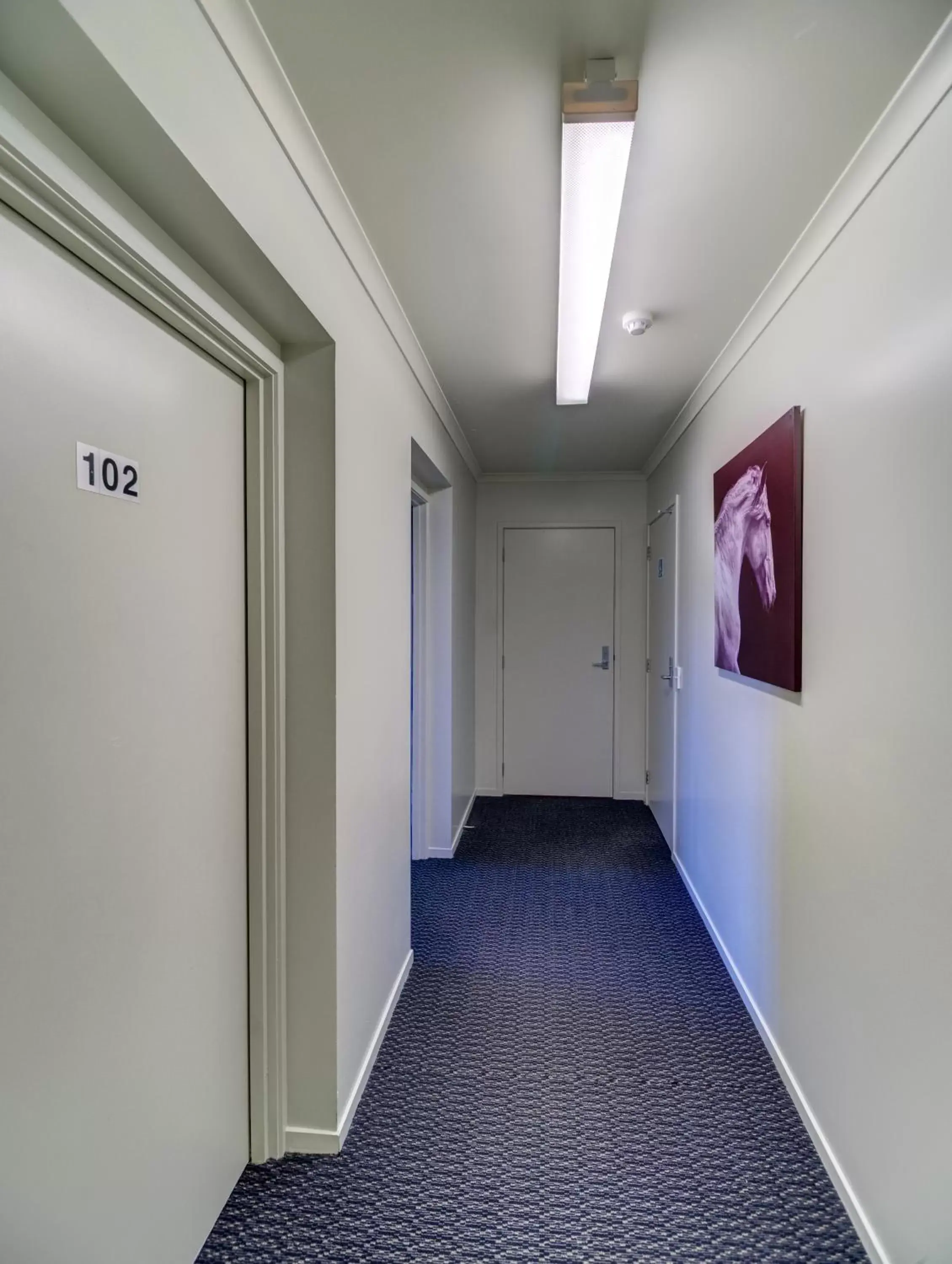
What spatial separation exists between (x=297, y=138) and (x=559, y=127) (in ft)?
1.79

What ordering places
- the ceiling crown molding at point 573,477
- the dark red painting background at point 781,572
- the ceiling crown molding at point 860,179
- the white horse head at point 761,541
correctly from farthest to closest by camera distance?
the ceiling crown molding at point 573,477, the white horse head at point 761,541, the dark red painting background at point 781,572, the ceiling crown molding at point 860,179

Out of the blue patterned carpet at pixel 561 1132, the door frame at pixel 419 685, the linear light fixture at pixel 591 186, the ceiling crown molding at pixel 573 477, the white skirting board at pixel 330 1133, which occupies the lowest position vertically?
the blue patterned carpet at pixel 561 1132

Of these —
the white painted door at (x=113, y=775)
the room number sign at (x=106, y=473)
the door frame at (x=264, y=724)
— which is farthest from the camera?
the door frame at (x=264, y=724)

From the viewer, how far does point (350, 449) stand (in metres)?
1.67

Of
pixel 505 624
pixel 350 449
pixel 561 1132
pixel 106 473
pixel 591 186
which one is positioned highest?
pixel 591 186

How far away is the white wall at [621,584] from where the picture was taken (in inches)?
177

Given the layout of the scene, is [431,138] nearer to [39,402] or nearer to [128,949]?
[39,402]

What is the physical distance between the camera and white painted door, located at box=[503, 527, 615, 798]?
14.9 feet

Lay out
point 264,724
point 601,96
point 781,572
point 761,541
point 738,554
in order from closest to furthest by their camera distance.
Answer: point 601,96, point 264,724, point 781,572, point 761,541, point 738,554

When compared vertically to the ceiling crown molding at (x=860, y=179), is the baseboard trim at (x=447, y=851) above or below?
below

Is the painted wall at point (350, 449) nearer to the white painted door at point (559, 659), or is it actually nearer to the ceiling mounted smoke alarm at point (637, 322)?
the ceiling mounted smoke alarm at point (637, 322)

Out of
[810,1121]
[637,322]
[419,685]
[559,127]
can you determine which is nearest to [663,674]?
[419,685]

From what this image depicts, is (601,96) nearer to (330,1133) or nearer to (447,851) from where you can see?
(330,1133)

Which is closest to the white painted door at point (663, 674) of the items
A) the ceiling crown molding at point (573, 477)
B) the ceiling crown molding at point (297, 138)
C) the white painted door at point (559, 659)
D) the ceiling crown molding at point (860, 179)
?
the white painted door at point (559, 659)
